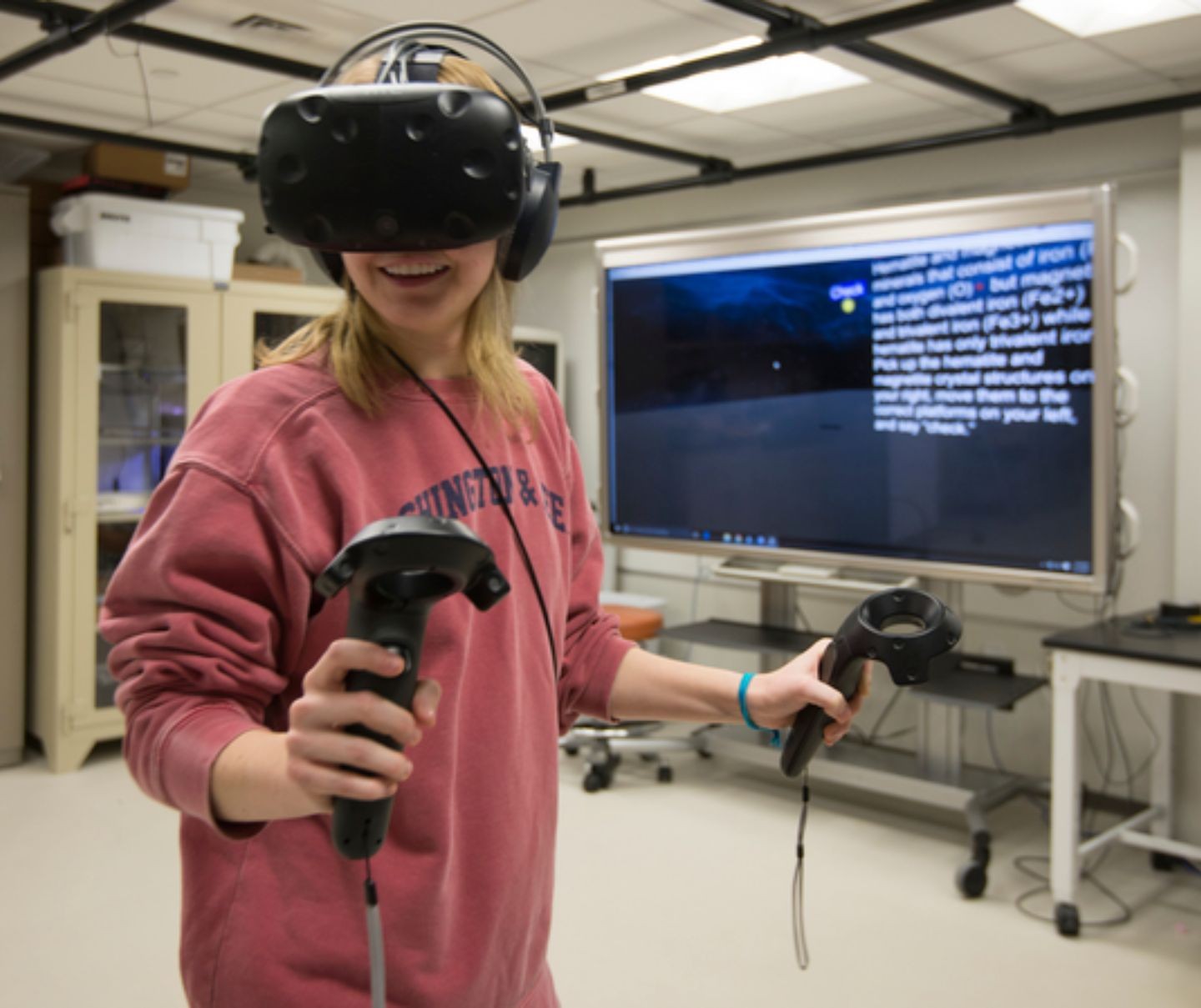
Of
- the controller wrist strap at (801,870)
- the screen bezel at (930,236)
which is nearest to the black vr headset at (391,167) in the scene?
the controller wrist strap at (801,870)

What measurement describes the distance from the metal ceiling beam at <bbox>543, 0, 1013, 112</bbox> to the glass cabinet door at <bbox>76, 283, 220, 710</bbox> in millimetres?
2083

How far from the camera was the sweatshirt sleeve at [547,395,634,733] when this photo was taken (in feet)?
3.74

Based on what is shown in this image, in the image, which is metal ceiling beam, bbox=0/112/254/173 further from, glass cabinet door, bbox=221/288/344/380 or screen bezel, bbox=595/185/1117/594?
screen bezel, bbox=595/185/1117/594

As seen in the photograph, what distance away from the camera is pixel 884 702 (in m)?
4.45

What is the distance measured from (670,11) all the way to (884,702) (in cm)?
263

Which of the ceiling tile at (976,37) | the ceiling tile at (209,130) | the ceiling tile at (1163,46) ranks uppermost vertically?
the ceiling tile at (209,130)

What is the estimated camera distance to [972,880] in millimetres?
3141

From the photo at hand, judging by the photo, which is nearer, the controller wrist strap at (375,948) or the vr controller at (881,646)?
the controller wrist strap at (375,948)

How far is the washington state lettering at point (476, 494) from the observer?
0.94 m

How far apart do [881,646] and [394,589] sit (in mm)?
419

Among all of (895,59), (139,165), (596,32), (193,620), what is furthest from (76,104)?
(193,620)

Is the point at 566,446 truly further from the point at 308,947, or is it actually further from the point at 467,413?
the point at 308,947

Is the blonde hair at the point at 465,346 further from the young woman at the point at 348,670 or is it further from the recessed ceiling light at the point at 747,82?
the recessed ceiling light at the point at 747,82

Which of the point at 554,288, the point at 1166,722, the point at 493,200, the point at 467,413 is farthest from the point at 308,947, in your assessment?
the point at 554,288
